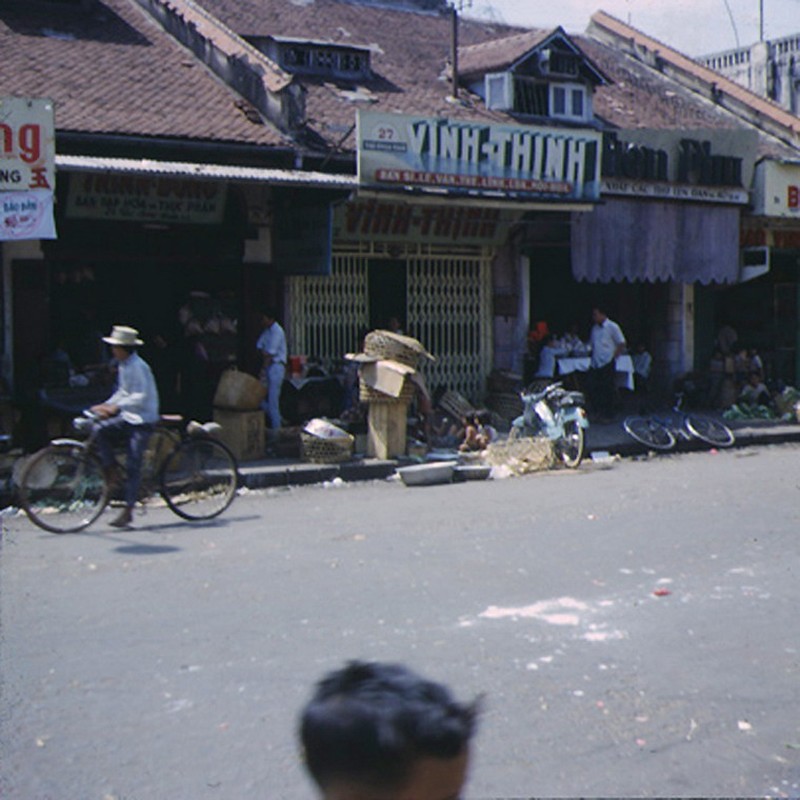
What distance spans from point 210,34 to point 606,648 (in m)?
14.5

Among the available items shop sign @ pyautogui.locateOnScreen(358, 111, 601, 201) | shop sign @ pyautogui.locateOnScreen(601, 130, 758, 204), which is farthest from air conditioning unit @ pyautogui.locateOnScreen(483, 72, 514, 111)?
shop sign @ pyautogui.locateOnScreen(358, 111, 601, 201)

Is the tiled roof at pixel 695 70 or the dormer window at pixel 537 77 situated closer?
the dormer window at pixel 537 77

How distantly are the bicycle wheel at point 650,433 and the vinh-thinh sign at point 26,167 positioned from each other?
788cm

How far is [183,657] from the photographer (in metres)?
5.98

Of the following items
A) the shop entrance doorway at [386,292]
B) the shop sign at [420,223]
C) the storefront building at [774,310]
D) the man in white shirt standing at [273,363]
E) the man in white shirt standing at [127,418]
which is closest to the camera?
the man in white shirt standing at [127,418]

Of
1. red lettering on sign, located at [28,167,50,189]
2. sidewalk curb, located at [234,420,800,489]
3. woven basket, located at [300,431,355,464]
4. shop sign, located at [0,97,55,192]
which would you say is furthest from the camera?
woven basket, located at [300,431,355,464]

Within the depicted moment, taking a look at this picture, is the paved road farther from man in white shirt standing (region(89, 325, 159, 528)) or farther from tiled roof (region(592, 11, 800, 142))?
tiled roof (region(592, 11, 800, 142))

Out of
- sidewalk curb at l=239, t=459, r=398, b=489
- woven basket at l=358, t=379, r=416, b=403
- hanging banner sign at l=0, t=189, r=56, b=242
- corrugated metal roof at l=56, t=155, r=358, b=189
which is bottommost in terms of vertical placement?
sidewalk curb at l=239, t=459, r=398, b=489

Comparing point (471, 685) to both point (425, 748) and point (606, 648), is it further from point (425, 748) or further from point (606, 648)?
point (425, 748)

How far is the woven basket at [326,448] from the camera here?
46.5 feet

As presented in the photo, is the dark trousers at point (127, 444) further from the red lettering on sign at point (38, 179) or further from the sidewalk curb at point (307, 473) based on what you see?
the red lettering on sign at point (38, 179)

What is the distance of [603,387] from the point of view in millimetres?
18875

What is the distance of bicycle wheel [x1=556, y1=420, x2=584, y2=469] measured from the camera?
14.2 meters

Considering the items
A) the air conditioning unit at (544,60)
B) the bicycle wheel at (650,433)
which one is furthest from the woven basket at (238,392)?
the air conditioning unit at (544,60)
